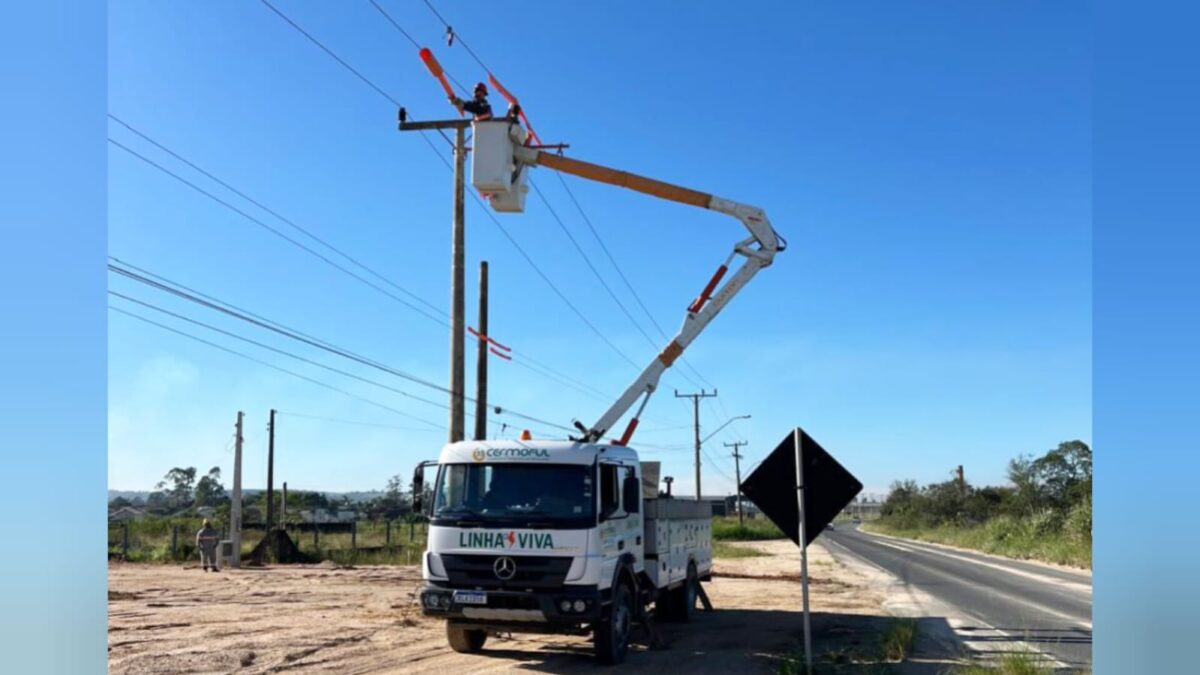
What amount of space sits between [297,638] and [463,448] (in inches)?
174

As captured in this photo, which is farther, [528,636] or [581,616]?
[528,636]

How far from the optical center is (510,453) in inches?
495

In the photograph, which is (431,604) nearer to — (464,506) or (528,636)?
(464,506)

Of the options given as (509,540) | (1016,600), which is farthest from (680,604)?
(1016,600)

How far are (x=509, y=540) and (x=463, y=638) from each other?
6.66ft

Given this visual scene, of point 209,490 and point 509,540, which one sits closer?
point 509,540

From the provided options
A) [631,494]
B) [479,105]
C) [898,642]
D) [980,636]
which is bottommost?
[980,636]

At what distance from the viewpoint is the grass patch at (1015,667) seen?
383 inches

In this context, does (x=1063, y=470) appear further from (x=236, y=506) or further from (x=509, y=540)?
(x=509, y=540)

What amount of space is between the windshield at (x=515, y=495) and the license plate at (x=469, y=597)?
832 millimetres

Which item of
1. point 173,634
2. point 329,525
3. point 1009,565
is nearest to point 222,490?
point 329,525

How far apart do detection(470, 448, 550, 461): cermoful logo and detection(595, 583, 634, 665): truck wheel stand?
206 centimetres

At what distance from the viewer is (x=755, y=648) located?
13977 mm

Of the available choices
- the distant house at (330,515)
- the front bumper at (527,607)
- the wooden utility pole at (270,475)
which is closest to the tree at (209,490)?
the distant house at (330,515)
